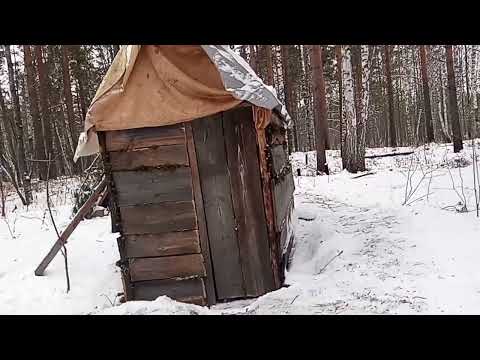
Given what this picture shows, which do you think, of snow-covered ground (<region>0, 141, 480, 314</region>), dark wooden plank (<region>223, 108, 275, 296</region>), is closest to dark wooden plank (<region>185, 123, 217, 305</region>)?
snow-covered ground (<region>0, 141, 480, 314</region>)

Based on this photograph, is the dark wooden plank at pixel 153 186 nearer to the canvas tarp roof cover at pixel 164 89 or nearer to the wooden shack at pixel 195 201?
the wooden shack at pixel 195 201

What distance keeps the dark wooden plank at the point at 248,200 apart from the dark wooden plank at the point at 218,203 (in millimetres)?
69

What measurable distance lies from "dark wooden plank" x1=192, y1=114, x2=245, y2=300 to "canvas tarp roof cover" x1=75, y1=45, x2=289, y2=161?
10.8 inches

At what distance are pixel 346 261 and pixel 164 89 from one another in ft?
9.06

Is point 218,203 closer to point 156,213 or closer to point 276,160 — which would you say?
point 156,213

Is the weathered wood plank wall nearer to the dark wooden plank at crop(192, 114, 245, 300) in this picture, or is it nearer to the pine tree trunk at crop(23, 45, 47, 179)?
the dark wooden plank at crop(192, 114, 245, 300)

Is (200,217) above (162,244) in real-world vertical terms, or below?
above

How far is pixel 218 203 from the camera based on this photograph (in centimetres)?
465

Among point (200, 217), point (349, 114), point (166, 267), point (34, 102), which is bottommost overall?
point (166, 267)

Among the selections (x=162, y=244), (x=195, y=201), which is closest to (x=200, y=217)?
(x=195, y=201)
